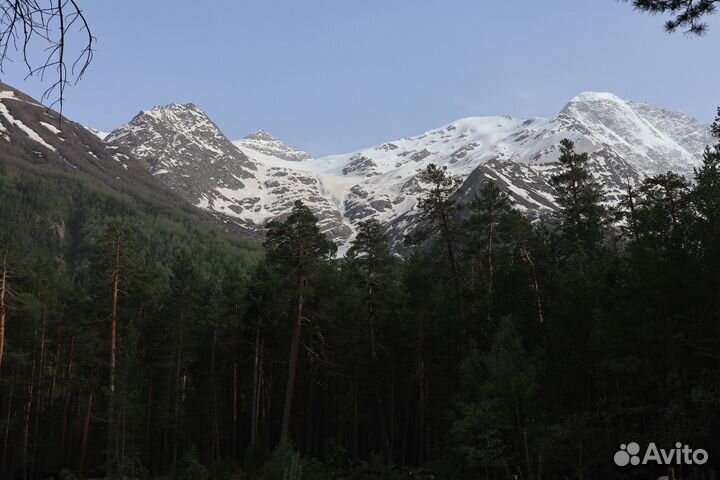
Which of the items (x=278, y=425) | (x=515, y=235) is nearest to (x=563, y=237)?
(x=515, y=235)

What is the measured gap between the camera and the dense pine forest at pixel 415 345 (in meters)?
18.9

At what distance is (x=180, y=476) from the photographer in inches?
931

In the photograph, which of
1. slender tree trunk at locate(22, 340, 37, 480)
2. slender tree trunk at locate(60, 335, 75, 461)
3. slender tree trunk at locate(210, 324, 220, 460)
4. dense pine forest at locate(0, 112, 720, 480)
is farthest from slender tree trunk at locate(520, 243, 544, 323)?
slender tree trunk at locate(22, 340, 37, 480)

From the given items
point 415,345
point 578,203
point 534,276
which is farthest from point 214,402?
point 578,203

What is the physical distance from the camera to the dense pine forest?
744 inches

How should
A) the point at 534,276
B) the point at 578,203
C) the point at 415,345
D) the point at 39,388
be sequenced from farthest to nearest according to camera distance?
1. the point at 39,388
2. the point at 415,345
3. the point at 578,203
4. the point at 534,276

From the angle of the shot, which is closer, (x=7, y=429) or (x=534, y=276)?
(x=534, y=276)

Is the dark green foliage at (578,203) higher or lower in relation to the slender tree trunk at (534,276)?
higher

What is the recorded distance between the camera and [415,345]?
34.1m

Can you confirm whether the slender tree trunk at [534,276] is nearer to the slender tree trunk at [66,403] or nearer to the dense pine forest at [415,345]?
the dense pine forest at [415,345]

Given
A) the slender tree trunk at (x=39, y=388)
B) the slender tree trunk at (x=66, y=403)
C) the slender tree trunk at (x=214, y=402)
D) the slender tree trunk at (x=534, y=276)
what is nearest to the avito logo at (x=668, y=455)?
the slender tree trunk at (x=534, y=276)

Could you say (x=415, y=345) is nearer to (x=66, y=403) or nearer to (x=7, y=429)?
(x=66, y=403)

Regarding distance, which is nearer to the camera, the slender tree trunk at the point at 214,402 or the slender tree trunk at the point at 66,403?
the slender tree trunk at the point at 214,402

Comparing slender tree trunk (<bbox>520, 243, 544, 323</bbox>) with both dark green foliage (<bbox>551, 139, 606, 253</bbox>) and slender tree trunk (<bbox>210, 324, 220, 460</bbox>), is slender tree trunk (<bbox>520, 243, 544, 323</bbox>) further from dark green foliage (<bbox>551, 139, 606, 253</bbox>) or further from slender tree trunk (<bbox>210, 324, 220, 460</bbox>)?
slender tree trunk (<bbox>210, 324, 220, 460</bbox>)
